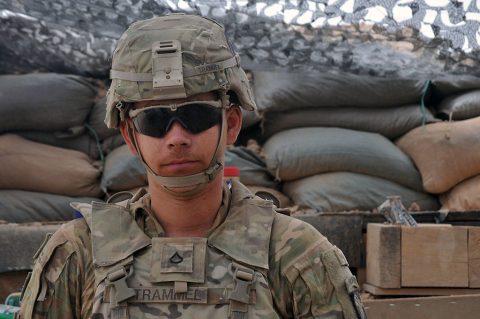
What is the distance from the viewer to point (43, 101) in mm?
4434

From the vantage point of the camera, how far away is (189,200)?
1.85 m

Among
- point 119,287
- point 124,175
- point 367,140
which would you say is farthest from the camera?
point 367,140

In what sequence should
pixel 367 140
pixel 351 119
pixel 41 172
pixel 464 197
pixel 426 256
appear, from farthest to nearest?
pixel 351 119 → pixel 367 140 → pixel 41 172 → pixel 464 197 → pixel 426 256

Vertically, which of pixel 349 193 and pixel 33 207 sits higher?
pixel 349 193

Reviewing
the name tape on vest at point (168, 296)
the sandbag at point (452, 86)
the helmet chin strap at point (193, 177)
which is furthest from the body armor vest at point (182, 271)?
the sandbag at point (452, 86)

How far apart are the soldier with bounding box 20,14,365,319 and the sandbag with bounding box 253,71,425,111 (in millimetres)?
2689

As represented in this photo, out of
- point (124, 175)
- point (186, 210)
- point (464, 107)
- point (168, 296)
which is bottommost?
point (124, 175)

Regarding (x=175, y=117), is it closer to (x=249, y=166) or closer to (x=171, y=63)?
(x=171, y=63)

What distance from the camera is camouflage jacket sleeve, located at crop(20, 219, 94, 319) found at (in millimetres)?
1760

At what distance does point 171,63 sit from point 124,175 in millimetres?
2497

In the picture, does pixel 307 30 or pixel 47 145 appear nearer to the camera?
pixel 307 30

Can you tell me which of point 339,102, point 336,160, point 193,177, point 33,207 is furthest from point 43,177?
point 193,177

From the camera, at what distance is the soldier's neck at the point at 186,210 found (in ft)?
6.07

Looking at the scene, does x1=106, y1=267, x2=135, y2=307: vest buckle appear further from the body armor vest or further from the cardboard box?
the cardboard box
